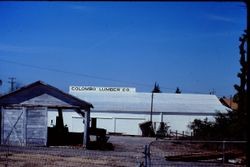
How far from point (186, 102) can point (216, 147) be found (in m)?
37.4

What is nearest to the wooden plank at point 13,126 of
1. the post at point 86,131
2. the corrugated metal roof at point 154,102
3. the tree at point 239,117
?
the post at point 86,131

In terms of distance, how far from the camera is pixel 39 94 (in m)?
27.5

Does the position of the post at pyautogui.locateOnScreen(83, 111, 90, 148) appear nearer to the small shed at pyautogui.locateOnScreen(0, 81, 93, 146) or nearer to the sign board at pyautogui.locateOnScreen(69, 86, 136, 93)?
the small shed at pyautogui.locateOnScreen(0, 81, 93, 146)

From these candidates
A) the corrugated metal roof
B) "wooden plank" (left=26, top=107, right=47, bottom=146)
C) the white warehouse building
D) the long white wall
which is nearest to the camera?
"wooden plank" (left=26, top=107, right=47, bottom=146)

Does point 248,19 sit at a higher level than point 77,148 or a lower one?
higher

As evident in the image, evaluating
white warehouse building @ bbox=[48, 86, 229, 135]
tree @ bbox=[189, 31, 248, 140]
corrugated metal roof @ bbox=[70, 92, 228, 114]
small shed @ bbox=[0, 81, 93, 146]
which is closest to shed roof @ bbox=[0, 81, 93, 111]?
small shed @ bbox=[0, 81, 93, 146]

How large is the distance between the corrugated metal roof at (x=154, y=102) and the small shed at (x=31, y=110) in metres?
29.1

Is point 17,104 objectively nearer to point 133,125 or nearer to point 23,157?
point 23,157

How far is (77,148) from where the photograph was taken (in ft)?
86.1

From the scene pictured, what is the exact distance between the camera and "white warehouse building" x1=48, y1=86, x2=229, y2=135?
2164 inches

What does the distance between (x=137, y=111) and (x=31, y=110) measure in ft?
98.9

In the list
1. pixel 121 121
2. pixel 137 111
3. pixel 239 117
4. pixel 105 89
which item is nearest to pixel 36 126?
pixel 239 117

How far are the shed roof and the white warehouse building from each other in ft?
86.0

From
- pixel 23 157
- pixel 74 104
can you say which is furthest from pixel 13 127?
pixel 23 157
